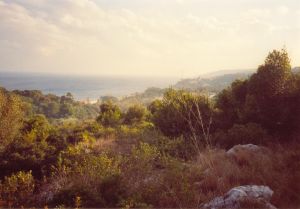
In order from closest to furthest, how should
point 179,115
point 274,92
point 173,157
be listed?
point 173,157 → point 274,92 → point 179,115

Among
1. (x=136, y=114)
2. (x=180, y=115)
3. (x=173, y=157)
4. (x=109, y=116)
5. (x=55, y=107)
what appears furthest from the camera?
(x=55, y=107)

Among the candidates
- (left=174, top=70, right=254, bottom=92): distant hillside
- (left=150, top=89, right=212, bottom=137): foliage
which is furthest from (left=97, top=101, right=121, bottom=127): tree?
(left=150, top=89, right=212, bottom=137): foliage

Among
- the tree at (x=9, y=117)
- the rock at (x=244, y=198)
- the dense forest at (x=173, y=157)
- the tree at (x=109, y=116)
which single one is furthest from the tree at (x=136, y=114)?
the rock at (x=244, y=198)

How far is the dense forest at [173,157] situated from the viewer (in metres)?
7.39

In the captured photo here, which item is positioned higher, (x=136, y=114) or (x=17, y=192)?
(x=17, y=192)

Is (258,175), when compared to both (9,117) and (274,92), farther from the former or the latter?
(9,117)

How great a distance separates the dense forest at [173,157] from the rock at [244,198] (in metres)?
0.14

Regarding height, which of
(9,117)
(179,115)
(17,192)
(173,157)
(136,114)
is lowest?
(136,114)

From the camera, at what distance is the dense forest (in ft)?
24.2

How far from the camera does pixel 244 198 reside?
658cm

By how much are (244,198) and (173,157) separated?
507 cm

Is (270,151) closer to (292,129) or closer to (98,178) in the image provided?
(292,129)

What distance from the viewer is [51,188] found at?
8.33 meters

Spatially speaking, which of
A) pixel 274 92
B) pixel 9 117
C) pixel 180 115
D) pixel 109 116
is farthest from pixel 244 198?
pixel 109 116
